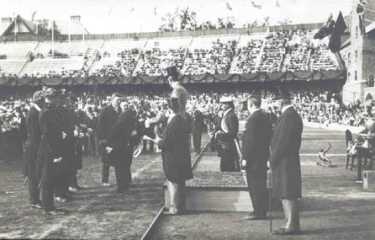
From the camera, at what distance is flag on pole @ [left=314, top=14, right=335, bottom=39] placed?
53906mm

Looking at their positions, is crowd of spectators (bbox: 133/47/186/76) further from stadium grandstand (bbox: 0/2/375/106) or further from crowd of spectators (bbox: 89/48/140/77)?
crowd of spectators (bbox: 89/48/140/77)

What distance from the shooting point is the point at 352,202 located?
A: 1018 centimetres

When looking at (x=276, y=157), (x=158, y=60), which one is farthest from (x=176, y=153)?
(x=158, y=60)

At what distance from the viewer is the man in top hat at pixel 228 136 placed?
38.5ft

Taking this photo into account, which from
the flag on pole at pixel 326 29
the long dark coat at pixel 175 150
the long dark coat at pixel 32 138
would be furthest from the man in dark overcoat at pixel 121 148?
the flag on pole at pixel 326 29

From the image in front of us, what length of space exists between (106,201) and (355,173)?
7.05 metres

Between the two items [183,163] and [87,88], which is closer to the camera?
[183,163]

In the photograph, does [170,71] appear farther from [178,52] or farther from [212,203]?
[178,52]

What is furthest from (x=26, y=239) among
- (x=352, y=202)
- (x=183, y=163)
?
(x=352, y=202)

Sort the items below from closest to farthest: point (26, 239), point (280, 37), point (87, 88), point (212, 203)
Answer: point (26, 239), point (212, 203), point (87, 88), point (280, 37)

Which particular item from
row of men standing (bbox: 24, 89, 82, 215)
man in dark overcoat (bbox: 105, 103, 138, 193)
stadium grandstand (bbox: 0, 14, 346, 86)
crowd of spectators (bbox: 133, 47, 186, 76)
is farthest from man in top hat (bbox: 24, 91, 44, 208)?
crowd of spectators (bbox: 133, 47, 186, 76)

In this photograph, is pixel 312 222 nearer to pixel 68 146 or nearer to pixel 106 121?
pixel 68 146

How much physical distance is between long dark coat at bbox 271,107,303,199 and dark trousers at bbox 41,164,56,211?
3.42 meters

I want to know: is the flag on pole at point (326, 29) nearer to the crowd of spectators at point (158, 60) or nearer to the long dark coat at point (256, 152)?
the crowd of spectators at point (158, 60)
